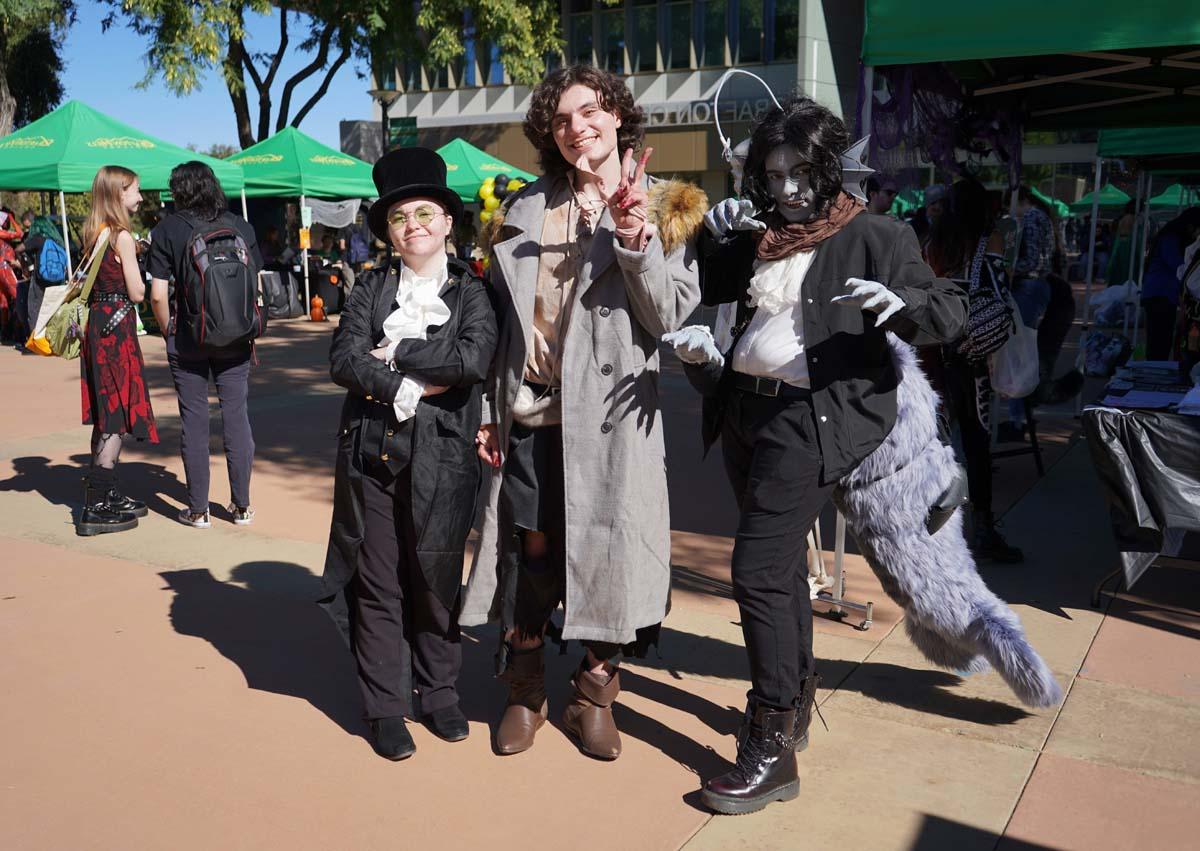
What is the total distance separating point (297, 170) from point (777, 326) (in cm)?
1503

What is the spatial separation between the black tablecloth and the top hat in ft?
9.32

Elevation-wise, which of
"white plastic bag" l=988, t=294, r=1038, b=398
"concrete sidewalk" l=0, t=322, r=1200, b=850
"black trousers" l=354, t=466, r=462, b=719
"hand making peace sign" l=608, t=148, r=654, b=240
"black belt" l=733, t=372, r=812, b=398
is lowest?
"concrete sidewalk" l=0, t=322, r=1200, b=850

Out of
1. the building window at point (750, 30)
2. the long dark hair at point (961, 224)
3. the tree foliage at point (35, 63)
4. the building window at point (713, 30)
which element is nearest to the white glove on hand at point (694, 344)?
the long dark hair at point (961, 224)

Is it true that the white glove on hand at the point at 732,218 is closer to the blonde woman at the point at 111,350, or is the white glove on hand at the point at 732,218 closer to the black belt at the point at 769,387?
the black belt at the point at 769,387

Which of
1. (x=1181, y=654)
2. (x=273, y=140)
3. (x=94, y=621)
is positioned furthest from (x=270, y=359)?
(x=1181, y=654)

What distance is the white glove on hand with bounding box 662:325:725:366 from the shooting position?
9.89 ft

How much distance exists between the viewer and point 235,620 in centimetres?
453

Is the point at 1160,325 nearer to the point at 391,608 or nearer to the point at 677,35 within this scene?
the point at 391,608

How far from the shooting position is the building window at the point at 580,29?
32312mm

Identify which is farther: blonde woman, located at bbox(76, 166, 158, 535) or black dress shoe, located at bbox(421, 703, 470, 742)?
blonde woman, located at bbox(76, 166, 158, 535)

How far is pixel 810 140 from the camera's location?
3.00 metres

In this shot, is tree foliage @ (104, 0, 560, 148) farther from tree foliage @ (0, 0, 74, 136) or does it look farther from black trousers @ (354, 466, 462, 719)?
black trousers @ (354, 466, 462, 719)

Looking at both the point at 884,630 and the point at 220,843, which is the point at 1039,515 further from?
the point at 220,843

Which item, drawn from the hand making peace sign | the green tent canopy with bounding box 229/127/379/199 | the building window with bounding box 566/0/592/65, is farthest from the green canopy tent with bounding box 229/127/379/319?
the building window with bounding box 566/0/592/65
